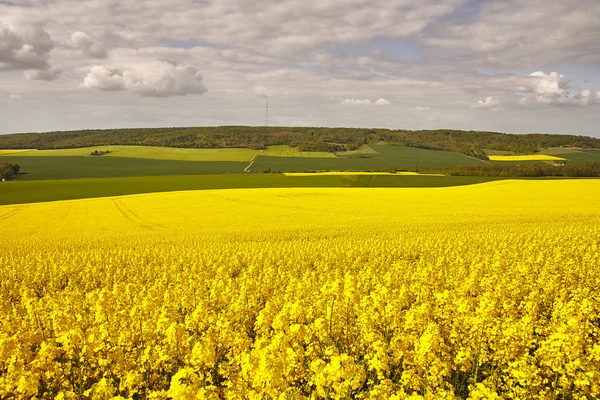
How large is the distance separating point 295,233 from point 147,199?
101ft

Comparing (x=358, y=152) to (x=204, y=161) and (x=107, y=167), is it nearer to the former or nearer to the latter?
(x=204, y=161)

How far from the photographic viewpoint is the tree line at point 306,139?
506ft

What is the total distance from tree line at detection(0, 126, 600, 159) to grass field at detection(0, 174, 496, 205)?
7296 cm

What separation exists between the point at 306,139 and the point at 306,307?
161 meters

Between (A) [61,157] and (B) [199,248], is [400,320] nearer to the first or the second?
(B) [199,248]

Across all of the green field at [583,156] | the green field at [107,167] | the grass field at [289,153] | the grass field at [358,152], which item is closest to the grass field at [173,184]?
the green field at [107,167]

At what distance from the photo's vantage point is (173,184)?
70.1 m

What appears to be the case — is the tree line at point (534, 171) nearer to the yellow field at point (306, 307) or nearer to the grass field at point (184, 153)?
the yellow field at point (306, 307)

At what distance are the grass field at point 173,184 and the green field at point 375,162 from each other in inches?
947

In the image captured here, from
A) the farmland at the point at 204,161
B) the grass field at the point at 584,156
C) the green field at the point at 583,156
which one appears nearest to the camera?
the farmland at the point at 204,161

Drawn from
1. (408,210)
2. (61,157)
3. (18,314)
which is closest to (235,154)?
(61,157)

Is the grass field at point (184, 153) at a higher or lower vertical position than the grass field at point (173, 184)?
higher

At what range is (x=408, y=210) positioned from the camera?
41.8 meters

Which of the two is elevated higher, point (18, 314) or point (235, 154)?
point (235, 154)
